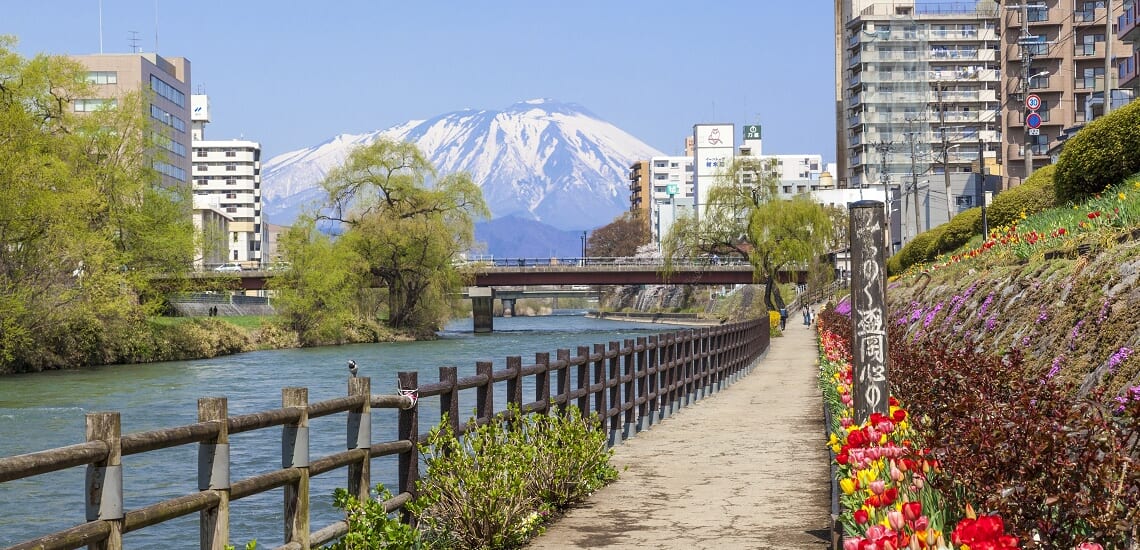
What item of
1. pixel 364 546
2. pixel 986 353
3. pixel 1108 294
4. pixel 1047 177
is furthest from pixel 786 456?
pixel 1047 177

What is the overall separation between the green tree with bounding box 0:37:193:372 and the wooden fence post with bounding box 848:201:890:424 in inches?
1619

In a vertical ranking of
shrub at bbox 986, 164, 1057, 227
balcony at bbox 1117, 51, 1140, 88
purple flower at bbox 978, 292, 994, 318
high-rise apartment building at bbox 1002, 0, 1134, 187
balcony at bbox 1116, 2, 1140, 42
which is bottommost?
purple flower at bbox 978, 292, 994, 318

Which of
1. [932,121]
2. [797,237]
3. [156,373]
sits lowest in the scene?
[156,373]

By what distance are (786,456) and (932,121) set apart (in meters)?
128

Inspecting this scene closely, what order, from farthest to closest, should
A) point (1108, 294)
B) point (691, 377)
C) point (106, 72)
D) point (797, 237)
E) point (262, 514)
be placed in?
point (106, 72) → point (797, 237) → point (691, 377) → point (262, 514) → point (1108, 294)

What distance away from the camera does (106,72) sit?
129250mm

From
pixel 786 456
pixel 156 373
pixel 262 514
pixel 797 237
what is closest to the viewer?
pixel 786 456

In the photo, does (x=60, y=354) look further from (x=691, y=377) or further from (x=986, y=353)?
(x=986, y=353)

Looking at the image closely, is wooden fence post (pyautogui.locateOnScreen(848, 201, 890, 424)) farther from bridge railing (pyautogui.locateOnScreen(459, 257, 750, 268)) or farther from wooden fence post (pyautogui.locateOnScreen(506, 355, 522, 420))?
bridge railing (pyautogui.locateOnScreen(459, 257, 750, 268))

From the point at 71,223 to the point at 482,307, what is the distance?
68.1 meters

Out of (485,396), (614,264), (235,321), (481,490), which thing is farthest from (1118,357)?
(614,264)

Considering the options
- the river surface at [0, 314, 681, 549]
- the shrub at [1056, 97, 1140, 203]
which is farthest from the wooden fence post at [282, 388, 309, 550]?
the shrub at [1056, 97, 1140, 203]

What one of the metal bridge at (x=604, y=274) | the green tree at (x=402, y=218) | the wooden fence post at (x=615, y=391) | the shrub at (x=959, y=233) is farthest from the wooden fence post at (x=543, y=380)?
the metal bridge at (x=604, y=274)

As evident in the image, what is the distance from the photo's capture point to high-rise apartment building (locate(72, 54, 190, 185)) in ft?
422
